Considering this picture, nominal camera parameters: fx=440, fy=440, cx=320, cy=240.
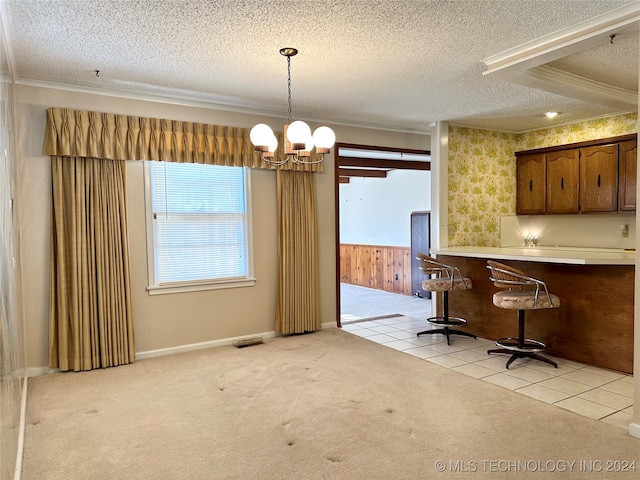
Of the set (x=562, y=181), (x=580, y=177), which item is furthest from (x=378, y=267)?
(x=580, y=177)

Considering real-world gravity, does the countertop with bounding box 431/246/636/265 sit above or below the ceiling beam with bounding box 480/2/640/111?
below

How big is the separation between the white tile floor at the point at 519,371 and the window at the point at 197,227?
1.76 meters

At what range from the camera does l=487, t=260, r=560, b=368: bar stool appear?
12.3 ft

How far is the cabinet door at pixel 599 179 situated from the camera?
17.0 feet

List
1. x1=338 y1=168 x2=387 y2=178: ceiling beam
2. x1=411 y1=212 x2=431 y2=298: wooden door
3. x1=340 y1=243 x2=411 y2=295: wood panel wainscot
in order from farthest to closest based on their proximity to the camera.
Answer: x1=338 y1=168 x2=387 y2=178: ceiling beam < x1=340 y1=243 x2=411 y2=295: wood panel wainscot < x1=411 y1=212 x2=431 y2=298: wooden door

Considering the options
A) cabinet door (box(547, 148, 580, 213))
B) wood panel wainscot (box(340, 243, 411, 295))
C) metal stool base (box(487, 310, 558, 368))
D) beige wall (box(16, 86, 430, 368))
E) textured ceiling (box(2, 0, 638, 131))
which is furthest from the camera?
wood panel wainscot (box(340, 243, 411, 295))

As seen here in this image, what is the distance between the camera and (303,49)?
123 inches

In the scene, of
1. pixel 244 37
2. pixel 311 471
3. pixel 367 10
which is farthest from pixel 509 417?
pixel 244 37

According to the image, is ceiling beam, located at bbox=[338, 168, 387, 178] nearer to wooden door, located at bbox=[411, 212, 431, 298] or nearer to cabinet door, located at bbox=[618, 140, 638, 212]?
wooden door, located at bbox=[411, 212, 431, 298]

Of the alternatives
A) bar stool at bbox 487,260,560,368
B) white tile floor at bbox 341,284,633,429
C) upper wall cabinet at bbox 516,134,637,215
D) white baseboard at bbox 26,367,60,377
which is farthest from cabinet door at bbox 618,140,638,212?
white baseboard at bbox 26,367,60,377

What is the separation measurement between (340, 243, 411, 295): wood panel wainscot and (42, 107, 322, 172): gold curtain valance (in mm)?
4105

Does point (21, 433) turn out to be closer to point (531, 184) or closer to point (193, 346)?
point (193, 346)

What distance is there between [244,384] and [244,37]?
2.59 m

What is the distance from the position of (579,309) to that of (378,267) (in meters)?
5.26
